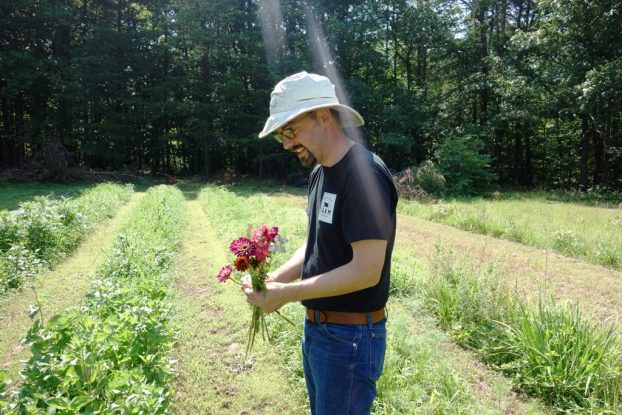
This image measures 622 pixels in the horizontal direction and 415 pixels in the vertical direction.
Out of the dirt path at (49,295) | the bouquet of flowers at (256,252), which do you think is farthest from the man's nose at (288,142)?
the dirt path at (49,295)

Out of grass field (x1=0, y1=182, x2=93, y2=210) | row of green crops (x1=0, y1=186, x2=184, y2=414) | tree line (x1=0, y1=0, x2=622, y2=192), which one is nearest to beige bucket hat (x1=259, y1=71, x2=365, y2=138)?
row of green crops (x1=0, y1=186, x2=184, y2=414)

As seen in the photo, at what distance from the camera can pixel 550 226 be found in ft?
33.6

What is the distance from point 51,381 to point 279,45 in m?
27.7

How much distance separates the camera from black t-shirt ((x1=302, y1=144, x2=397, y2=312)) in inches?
58.9

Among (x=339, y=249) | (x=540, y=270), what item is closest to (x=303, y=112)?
(x=339, y=249)

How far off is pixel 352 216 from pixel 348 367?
0.60 m

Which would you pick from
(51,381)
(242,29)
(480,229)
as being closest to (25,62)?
(242,29)

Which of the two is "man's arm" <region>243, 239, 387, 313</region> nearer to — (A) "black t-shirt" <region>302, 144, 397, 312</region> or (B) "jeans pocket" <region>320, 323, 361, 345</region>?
(A) "black t-shirt" <region>302, 144, 397, 312</region>

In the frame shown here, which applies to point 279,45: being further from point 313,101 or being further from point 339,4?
point 313,101

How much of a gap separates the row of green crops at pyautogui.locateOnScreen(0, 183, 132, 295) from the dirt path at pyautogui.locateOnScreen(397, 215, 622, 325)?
20.3 feet

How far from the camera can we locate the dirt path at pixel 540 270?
18.4 ft

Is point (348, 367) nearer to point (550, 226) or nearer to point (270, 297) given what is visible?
point (270, 297)

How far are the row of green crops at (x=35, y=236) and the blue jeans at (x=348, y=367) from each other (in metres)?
5.88

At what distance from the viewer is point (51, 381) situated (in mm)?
2553
